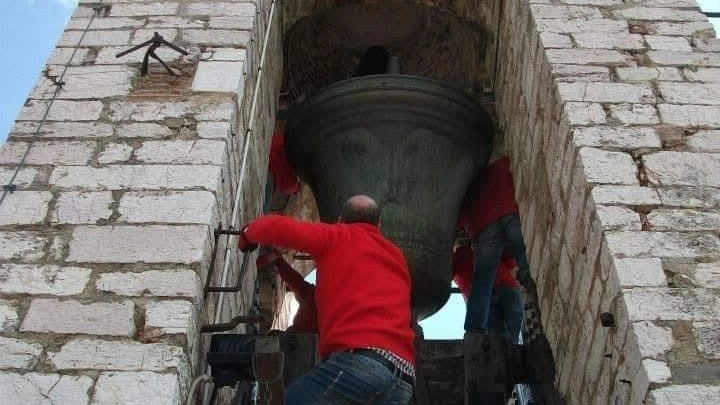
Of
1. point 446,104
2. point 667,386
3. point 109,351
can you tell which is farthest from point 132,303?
point 446,104

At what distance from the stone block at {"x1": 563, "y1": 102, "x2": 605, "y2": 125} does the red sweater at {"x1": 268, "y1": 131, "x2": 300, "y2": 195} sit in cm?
167

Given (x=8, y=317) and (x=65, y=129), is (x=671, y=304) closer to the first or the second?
(x=8, y=317)

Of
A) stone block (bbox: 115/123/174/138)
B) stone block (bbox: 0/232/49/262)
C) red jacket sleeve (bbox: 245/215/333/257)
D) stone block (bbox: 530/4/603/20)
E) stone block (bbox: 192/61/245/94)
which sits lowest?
stone block (bbox: 0/232/49/262)

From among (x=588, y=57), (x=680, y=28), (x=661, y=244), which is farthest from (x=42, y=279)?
(x=680, y=28)

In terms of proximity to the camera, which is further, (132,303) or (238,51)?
(238,51)

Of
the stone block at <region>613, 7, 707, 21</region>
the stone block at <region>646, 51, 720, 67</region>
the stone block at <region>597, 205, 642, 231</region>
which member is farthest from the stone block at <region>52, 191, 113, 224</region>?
the stone block at <region>613, 7, 707, 21</region>

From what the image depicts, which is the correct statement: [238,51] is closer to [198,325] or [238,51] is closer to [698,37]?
[198,325]

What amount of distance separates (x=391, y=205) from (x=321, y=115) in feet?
2.03

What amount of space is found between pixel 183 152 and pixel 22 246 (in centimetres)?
71

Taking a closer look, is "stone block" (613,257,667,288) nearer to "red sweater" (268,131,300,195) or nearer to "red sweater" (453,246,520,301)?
"red sweater" (453,246,520,301)

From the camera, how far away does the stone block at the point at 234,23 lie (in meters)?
4.68

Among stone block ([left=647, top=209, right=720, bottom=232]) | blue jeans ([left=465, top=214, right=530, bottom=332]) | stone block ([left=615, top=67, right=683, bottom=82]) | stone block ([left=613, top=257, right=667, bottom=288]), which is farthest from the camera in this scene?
blue jeans ([left=465, top=214, right=530, bottom=332])

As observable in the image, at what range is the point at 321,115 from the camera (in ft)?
15.8

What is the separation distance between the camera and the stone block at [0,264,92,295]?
3.42m
